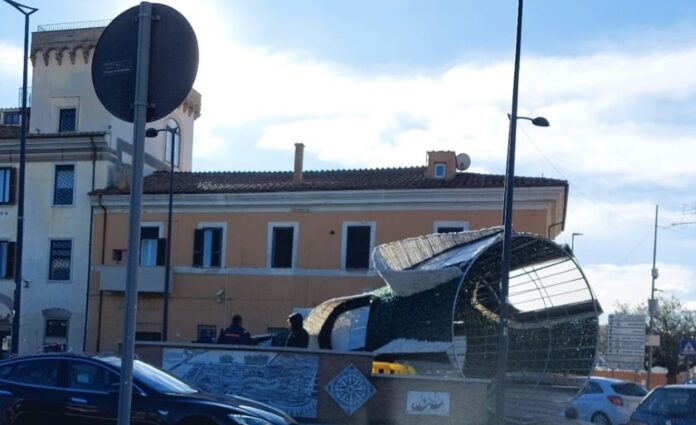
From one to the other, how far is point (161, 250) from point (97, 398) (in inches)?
1245

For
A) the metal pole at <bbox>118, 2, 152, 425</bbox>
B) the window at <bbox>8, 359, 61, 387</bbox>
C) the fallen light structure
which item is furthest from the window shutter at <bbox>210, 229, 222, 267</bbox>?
the metal pole at <bbox>118, 2, 152, 425</bbox>

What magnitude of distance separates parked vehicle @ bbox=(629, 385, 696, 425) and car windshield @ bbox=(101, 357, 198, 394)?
7.96 m

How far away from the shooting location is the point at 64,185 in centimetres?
4666

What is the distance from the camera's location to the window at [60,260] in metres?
46.1

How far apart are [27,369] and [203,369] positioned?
7.30 meters

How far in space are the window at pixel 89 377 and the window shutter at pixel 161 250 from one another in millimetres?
30921

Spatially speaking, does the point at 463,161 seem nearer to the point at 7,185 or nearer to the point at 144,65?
the point at 7,185

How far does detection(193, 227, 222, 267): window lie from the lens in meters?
43.7

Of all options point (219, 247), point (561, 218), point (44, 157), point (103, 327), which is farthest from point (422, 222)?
point (44, 157)

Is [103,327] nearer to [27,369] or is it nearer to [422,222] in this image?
[422,222]

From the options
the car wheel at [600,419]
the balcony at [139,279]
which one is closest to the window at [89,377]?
the car wheel at [600,419]

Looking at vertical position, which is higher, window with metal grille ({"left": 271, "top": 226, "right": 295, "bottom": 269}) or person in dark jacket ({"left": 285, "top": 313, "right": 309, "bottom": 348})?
window with metal grille ({"left": 271, "top": 226, "right": 295, "bottom": 269})

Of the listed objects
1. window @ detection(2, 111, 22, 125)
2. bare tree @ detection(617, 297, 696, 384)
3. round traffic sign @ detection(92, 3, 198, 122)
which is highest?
window @ detection(2, 111, 22, 125)

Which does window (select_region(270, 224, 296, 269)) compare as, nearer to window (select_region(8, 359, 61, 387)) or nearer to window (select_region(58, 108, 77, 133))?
window (select_region(58, 108, 77, 133))
